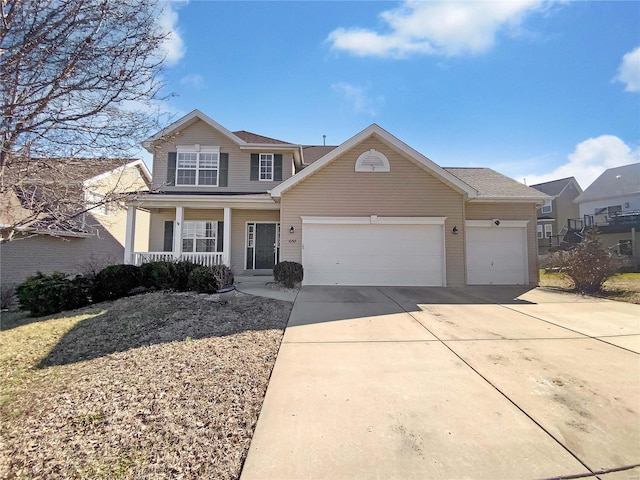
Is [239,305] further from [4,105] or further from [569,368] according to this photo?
[569,368]

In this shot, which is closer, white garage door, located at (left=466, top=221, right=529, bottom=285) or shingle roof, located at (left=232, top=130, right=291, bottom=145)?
white garage door, located at (left=466, top=221, right=529, bottom=285)

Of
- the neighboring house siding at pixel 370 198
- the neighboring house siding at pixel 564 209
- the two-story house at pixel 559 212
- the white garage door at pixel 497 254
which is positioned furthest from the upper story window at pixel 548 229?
the neighboring house siding at pixel 370 198

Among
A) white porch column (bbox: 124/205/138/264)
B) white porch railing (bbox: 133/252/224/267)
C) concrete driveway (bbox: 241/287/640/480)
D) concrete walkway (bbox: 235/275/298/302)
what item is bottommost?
concrete driveway (bbox: 241/287/640/480)

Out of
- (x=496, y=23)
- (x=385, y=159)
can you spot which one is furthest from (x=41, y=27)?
(x=385, y=159)

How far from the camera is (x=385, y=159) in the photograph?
37.8ft

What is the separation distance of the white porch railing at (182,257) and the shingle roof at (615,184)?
34649 millimetres

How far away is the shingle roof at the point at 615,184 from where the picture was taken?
89.9ft

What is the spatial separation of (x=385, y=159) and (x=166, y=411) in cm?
1052

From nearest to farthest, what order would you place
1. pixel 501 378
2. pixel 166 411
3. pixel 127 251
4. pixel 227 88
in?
pixel 166 411 < pixel 501 378 < pixel 227 88 < pixel 127 251

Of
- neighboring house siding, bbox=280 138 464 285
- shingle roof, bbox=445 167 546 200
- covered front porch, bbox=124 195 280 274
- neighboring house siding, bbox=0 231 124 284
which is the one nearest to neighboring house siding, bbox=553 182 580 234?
shingle roof, bbox=445 167 546 200

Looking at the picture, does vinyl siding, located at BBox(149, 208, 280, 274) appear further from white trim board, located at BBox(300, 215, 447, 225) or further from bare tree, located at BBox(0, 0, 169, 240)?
bare tree, located at BBox(0, 0, 169, 240)

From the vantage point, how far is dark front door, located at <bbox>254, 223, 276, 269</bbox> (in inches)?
535

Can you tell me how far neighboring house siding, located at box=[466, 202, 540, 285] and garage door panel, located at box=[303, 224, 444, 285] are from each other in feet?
6.26

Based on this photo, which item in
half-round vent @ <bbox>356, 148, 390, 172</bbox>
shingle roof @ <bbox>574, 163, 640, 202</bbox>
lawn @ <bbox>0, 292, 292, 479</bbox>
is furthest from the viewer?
shingle roof @ <bbox>574, 163, 640, 202</bbox>
